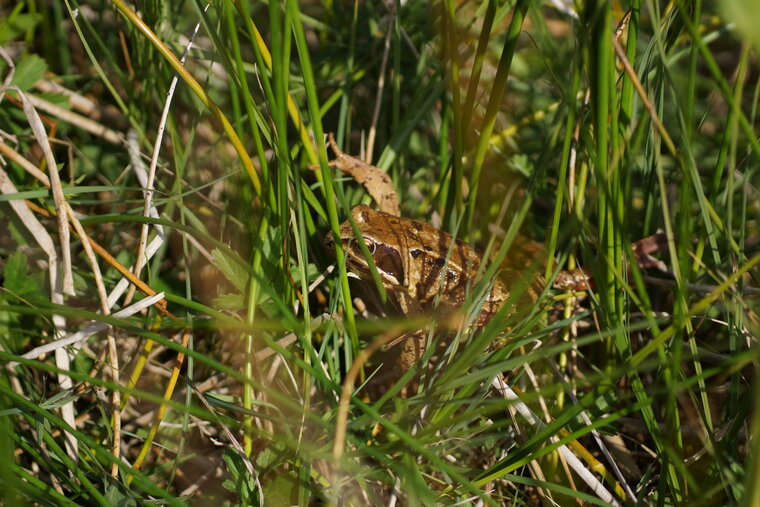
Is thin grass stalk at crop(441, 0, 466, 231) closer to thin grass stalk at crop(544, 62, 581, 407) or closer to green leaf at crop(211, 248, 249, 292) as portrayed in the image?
thin grass stalk at crop(544, 62, 581, 407)

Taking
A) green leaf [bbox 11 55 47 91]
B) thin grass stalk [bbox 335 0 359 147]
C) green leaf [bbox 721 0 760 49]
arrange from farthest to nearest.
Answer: thin grass stalk [bbox 335 0 359 147] → green leaf [bbox 11 55 47 91] → green leaf [bbox 721 0 760 49]

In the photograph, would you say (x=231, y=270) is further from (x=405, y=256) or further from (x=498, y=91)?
(x=498, y=91)

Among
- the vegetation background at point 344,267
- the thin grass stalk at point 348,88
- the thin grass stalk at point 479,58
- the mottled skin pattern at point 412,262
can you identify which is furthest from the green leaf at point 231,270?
the thin grass stalk at point 479,58

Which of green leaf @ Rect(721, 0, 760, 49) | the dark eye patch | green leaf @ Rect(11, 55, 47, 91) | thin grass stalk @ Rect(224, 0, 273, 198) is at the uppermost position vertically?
green leaf @ Rect(721, 0, 760, 49)

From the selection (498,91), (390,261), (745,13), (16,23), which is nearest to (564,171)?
(498,91)

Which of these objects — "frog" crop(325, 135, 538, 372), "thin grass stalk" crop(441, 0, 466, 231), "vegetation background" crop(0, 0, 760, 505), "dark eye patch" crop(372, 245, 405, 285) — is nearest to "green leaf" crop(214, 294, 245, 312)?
"vegetation background" crop(0, 0, 760, 505)

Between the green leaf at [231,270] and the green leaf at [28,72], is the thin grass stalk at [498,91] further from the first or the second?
the green leaf at [28,72]

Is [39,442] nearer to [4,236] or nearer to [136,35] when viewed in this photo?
[4,236]

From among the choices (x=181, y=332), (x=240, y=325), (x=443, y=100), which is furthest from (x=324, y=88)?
(x=240, y=325)

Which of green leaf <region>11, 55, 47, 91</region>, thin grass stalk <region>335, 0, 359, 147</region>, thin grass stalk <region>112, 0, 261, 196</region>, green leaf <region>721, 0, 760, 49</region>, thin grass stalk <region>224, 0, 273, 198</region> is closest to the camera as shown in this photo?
green leaf <region>721, 0, 760, 49</region>
